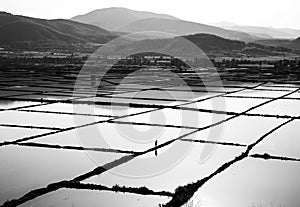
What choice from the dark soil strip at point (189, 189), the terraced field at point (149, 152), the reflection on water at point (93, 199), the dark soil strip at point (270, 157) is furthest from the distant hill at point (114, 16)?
the reflection on water at point (93, 199)

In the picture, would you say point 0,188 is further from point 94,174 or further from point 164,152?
point 164,152

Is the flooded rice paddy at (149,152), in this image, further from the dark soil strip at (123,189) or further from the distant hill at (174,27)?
the distant hill at (174,27)

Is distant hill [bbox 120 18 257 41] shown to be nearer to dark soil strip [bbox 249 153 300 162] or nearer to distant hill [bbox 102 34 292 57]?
distant hill [bbox 102 34 292 57]

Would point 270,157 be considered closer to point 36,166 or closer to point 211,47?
point 36,166

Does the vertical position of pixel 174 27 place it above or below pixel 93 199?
above

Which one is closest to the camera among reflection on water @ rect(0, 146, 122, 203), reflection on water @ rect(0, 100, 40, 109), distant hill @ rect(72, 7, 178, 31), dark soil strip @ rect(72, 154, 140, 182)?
reflection on water @ rect(0, 146, 122, 203)

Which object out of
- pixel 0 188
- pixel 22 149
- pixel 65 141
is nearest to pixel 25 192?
pixel 0 188

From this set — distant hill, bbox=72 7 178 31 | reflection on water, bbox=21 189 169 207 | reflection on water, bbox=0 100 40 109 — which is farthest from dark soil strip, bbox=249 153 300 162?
distant hill, bbox=72 7 178 31

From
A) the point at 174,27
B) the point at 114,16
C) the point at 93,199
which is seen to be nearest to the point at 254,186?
the point at 93,199
